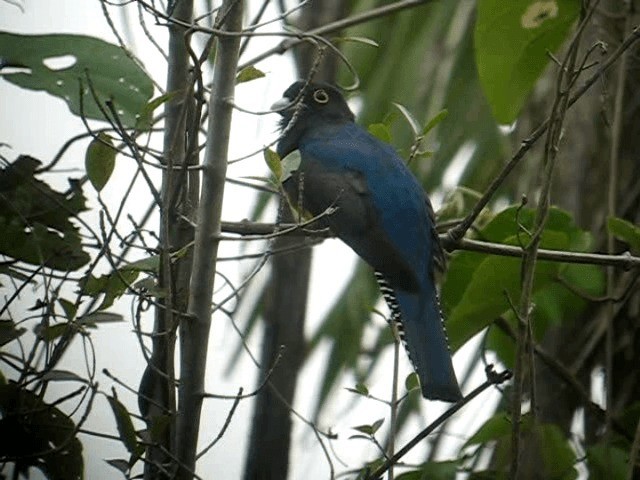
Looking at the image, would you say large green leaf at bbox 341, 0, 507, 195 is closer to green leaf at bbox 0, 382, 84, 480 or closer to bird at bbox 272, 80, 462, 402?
bird at bbox 272, 80, 462, 402

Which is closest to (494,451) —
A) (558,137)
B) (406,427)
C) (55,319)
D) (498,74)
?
(406,427)

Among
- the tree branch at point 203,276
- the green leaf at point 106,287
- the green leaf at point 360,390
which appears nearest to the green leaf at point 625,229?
the green leaf at point 360,390

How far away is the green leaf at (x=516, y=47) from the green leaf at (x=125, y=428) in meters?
1.20

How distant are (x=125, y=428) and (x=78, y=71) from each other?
2.48ft

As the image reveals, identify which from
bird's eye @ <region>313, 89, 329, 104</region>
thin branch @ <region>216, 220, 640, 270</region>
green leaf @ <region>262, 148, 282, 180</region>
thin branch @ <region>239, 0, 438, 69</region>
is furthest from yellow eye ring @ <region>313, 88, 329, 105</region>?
green leaf @ <region>262, 148, 282, 180</region>

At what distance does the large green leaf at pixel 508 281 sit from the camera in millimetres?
2992

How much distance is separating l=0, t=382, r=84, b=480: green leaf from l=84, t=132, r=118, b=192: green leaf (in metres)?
0.37

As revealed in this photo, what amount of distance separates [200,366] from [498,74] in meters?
1.09

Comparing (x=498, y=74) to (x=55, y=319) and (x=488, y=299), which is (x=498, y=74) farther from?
(x=55, y=319)

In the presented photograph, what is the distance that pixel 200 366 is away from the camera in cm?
236

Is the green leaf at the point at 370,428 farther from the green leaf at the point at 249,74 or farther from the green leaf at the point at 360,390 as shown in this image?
the green leaf at the point at 249,74

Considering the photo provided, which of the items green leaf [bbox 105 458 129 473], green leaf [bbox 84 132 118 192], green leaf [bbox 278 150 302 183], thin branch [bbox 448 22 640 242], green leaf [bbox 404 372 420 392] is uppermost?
thin branch [bbox 448 22 640 242]

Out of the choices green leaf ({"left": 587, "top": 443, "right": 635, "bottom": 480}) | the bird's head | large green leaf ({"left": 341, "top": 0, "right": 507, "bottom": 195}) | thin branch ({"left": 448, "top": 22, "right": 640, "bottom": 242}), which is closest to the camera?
thin branch ({"left": 448, "top": 22, "right": 640, "bottom": 242})

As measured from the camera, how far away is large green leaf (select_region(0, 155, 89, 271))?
8.28ft
